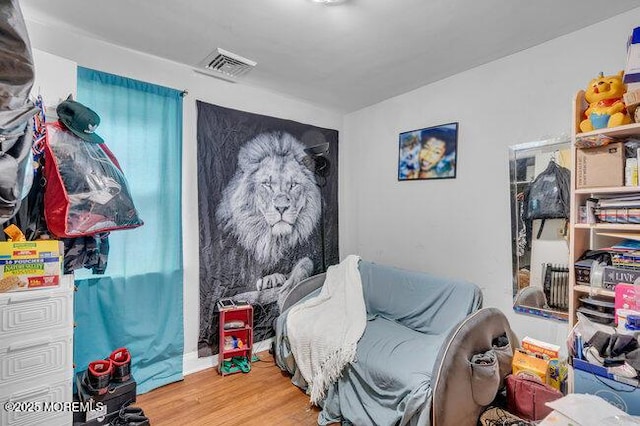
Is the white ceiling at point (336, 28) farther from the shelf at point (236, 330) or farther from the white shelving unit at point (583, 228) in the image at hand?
the shelf at point (236, 330)

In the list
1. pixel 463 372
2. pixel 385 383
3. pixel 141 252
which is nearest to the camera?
pixel 463 372

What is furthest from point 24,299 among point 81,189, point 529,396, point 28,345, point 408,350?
point 529,396

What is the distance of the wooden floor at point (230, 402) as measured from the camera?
1.98 meters

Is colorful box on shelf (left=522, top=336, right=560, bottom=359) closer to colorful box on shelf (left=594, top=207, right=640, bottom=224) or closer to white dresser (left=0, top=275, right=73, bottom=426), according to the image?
colorful box on shelf (left=594, top=207, right=640, bottom=224)

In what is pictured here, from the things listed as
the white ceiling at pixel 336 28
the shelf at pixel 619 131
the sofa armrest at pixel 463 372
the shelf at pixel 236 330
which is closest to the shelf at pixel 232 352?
the shelf at pixel 236 330

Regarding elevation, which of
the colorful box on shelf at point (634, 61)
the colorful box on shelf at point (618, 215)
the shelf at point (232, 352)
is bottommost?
the shelf at point (232, 352)

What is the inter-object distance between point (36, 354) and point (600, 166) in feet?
9.94

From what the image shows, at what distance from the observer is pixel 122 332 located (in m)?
2.18

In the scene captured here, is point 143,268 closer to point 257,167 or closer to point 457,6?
point 257,167

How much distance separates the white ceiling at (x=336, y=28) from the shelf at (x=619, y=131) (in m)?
0.77

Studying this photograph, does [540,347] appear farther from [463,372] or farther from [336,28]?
[336,28]

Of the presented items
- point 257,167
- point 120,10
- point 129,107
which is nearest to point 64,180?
point 129,107

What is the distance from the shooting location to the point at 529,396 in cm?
175

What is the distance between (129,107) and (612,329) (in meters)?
3.26
